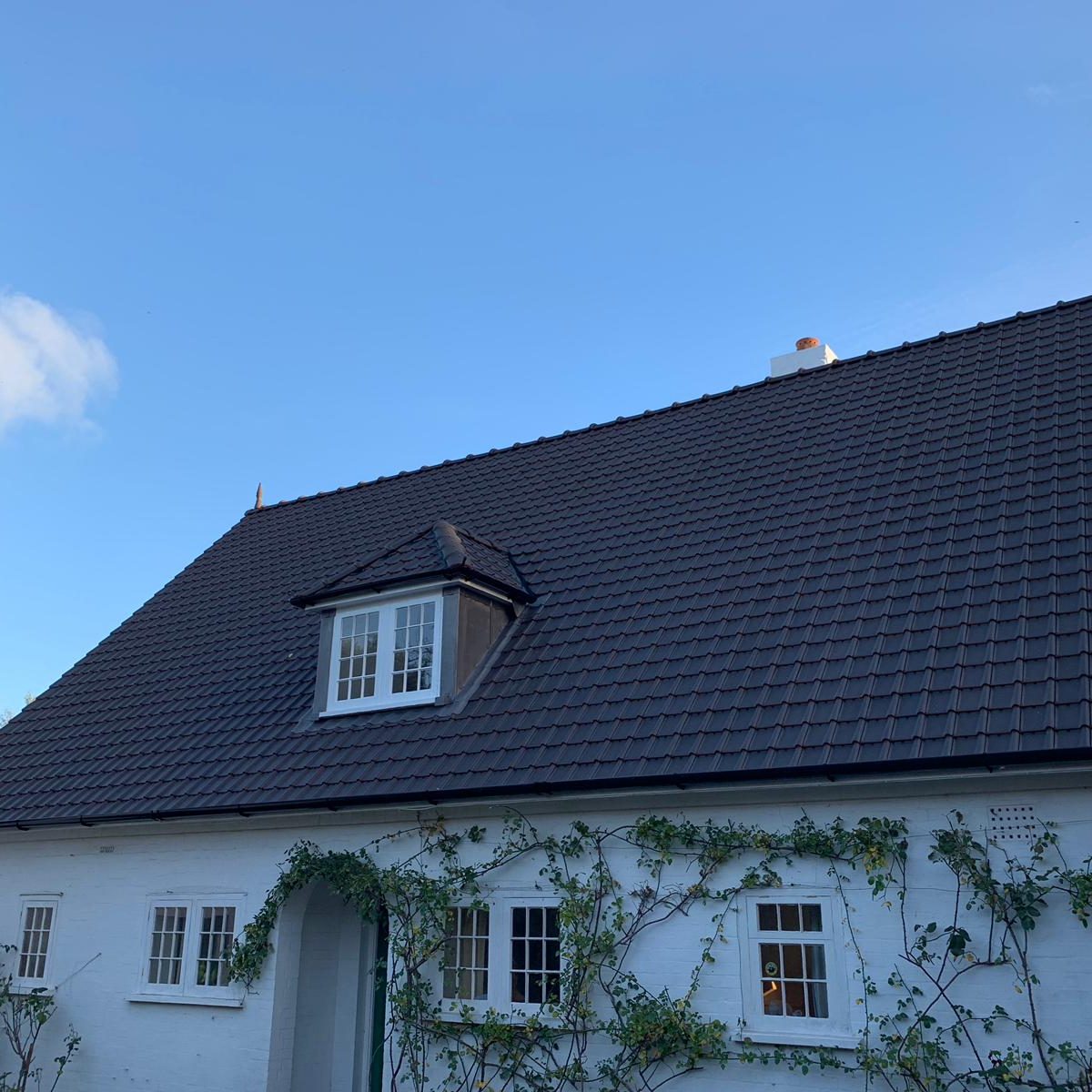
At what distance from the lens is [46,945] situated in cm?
1388

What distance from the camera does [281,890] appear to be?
1179cm

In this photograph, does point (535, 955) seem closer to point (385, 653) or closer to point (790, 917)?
point (790, 917)

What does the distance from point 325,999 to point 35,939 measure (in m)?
4.18

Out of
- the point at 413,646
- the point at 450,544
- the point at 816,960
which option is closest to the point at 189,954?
the point at 413,646

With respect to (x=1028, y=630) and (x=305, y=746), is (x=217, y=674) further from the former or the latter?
(x=1028, y=630)

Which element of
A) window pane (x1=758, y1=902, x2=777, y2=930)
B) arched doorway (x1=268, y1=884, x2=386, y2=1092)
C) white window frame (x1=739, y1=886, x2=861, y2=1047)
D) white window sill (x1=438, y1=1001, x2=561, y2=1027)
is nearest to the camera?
white window frame (x1=739, y1=886, x2=861, y2=1047)

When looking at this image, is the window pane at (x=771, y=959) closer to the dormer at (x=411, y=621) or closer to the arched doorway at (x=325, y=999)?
the arched doorway at (x=325, y=999)

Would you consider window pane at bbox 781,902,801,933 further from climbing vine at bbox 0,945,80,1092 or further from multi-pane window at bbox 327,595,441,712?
climbing vine at bbox 0,945,80,1092

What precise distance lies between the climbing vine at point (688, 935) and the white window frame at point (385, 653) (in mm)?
1665

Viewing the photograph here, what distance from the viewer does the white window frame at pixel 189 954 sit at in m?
12.2

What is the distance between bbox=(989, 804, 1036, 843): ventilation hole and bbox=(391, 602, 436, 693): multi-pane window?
6.25 meters

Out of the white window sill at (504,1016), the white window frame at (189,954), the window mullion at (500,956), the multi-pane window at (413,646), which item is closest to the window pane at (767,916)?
the white window sill at (504,1016)

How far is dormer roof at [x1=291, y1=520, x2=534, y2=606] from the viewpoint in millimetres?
12859

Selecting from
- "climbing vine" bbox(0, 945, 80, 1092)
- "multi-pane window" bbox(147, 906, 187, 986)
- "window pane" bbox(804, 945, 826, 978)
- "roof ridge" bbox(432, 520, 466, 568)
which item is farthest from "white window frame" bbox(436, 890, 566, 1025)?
"climbing vine" bbox(0, 945, 80, 1092)
